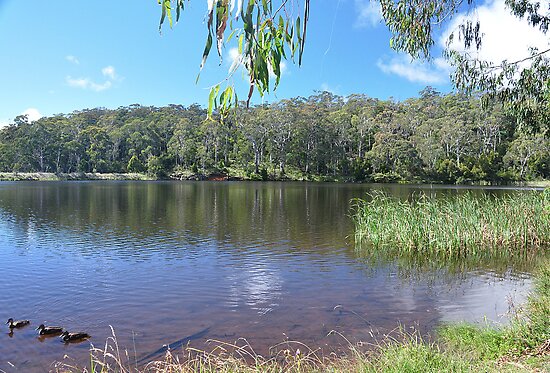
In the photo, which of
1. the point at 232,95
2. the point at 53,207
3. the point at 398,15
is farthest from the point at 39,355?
the point at 53,207

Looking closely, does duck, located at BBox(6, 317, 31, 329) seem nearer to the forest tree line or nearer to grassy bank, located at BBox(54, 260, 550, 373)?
grassy bank, located at BBox(54, 260, 550, 373)

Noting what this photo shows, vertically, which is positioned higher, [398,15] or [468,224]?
[398,15]

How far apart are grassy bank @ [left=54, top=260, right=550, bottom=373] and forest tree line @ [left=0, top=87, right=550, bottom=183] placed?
188 feet

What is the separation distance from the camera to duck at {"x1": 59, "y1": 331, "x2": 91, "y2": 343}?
18.9 ft

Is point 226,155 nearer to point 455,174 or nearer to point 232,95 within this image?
point 455,174

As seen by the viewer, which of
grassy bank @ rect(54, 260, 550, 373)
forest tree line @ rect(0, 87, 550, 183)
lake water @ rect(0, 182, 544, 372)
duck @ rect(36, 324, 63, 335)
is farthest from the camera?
forest tree line @ rect(0, 87, 550, 183)

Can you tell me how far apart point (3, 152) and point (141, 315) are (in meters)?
72.7

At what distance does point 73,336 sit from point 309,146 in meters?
63.3

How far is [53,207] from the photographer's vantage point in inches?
914

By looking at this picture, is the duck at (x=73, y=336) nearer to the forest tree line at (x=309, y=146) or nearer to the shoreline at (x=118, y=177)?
the forest tree line at (x=309, y=146)

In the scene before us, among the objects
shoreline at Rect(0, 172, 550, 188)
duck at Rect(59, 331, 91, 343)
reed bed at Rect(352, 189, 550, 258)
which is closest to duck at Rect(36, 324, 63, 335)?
duck at Rect(59, 331, 91, 343)

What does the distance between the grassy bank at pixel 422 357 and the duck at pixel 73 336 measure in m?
0.38

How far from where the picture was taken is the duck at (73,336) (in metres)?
5.75

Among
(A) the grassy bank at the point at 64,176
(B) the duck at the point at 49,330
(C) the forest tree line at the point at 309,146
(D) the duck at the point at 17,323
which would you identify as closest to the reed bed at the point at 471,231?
(B) the duck at the point at 49,330
